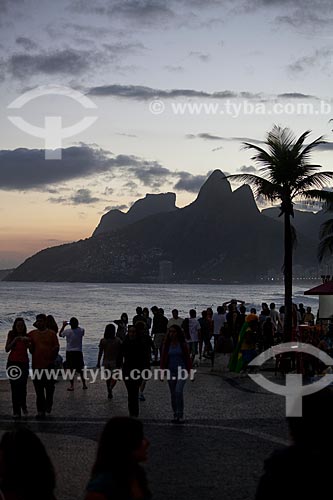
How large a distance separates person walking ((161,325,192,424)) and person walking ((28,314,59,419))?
74.6 inches

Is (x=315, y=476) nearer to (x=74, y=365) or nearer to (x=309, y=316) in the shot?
(x=74, y=365)

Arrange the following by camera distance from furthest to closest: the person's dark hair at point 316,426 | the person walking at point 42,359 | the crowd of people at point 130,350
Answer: the person walking at point 42,359 → the crowd of people at point 130,350 → the person's dark hair at point 316,426

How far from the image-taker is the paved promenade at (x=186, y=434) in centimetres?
858

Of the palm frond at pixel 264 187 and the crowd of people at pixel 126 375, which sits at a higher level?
the palm frond at pixel 264 187

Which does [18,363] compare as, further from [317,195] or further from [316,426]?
[317,195]

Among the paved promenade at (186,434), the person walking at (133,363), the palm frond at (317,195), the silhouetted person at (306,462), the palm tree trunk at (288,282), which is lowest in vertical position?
the paved promenade at (186,434)

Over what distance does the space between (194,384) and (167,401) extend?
10.1 ft

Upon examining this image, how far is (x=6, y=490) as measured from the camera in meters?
4.00

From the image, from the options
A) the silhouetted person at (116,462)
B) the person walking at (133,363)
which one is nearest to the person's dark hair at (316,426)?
the silhouetted person at (116,462)

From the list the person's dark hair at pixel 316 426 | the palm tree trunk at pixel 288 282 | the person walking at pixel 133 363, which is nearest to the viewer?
the person's dark hair at pixel 316 426

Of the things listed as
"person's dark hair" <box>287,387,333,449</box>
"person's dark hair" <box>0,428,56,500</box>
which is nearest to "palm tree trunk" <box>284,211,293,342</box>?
"person's dark hair" <box>287,387,333,449</box>

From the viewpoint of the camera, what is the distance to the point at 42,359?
1370cm

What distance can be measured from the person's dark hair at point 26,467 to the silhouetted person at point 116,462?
9.3 inches

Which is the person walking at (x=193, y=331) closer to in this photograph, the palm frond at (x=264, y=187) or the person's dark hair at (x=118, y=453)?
the palm frond at (x=264, y=187)
